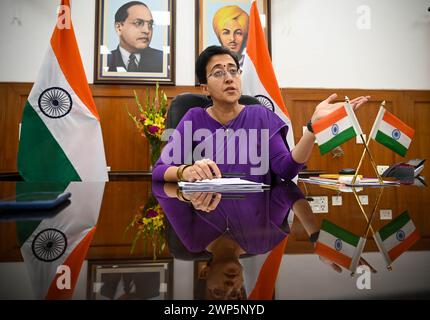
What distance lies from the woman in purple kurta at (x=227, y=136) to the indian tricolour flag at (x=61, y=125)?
0.96 meters

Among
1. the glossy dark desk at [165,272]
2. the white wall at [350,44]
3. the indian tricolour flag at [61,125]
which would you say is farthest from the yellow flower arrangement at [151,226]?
the white wall at [350,44]

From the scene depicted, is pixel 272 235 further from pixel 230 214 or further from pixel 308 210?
pixel 308 210

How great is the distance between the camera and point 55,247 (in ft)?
1.15

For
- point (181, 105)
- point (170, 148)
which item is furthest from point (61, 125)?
point (170, 148)

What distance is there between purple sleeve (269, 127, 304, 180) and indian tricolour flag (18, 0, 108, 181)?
4.41 feet

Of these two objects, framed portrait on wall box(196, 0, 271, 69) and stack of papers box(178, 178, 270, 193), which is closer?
stack of papers box(178, 178, 270, 193)

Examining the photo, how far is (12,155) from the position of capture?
9.82 feet

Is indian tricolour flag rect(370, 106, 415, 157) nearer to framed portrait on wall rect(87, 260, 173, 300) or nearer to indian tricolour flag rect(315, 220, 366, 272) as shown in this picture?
indian tricolour flag rect(315, 220, 366, 272)

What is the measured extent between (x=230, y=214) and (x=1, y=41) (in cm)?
353

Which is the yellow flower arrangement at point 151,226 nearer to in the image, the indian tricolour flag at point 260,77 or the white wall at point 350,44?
the indian tricolour flag at point 260,77

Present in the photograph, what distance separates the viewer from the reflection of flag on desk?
9.6 inches

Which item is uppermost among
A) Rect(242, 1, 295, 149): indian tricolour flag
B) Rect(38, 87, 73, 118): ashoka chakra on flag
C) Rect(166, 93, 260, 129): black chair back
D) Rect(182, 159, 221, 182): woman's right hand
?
Rect(242, 1, 295, 149): indian tricolour flag

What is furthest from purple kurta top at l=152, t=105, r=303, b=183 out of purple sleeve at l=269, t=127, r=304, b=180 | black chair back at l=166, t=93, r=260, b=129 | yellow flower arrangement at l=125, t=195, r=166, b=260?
yellow flower arrangement at l=125, t=195, r=166, b=260

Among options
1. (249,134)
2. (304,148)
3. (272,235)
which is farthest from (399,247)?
(249,134)
